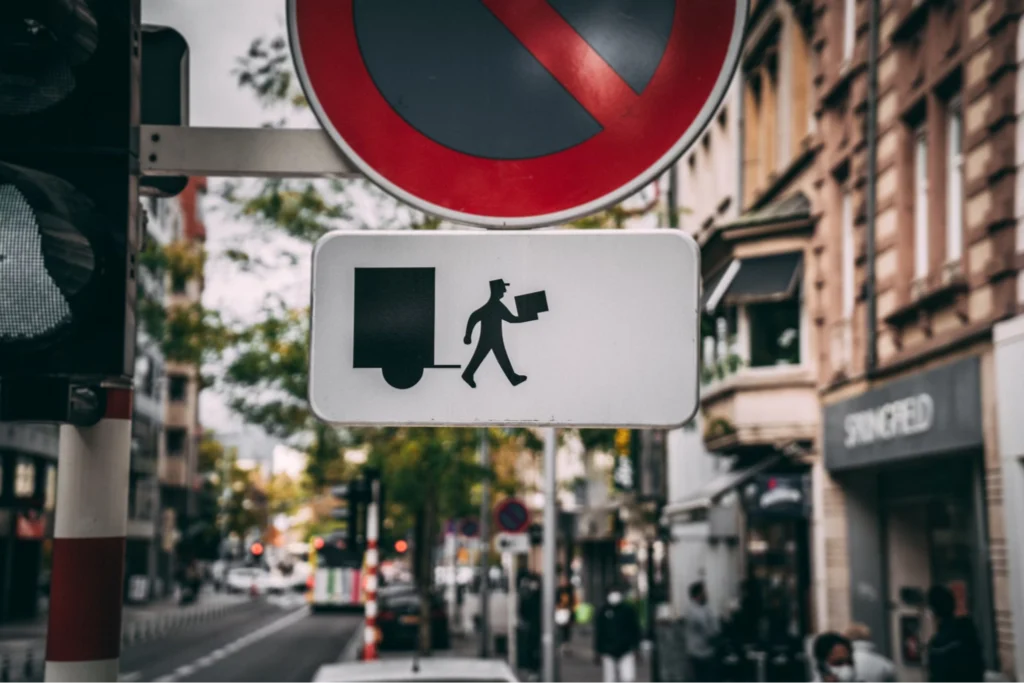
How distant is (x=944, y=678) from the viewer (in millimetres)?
11789

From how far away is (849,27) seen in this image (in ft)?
66.1

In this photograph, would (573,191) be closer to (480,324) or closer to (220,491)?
(480,324)

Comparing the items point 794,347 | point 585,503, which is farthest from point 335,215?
point 585,503

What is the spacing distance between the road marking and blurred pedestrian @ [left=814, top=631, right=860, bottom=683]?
1787 centimetres

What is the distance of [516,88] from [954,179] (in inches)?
575

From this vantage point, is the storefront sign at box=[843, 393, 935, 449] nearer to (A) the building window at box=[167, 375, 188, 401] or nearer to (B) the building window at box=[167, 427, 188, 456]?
(A) the building window at box=[167, 375, 188, 401]

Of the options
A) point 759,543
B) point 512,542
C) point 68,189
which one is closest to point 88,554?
point 68,189

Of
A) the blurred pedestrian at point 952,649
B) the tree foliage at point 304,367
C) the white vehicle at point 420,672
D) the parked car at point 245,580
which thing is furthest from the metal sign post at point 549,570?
the parked car at point 245,580

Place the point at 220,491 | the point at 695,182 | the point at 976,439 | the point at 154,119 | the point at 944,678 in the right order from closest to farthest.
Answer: the point at 154,119 < the point at 944,678 < the point at 976,439 < the point at 695,182 < the point at 220,491

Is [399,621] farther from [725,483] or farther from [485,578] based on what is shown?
[725,483]

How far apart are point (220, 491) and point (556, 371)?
339 ft

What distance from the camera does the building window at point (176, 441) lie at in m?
83.9

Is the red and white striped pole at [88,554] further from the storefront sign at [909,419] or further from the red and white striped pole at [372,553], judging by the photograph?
the red and white striped pole at [372,553]

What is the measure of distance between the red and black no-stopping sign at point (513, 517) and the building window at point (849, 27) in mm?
8879
